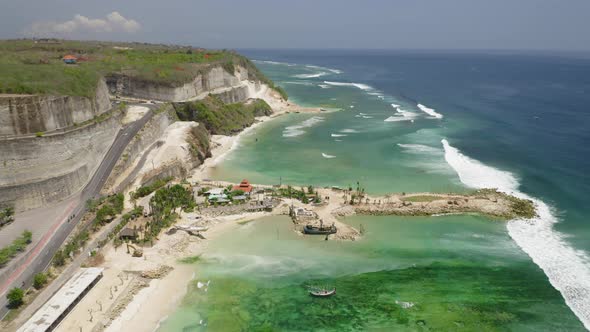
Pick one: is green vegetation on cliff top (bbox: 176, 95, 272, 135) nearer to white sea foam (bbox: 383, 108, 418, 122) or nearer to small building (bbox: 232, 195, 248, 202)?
small building (bbox: 232, 195, 248, 202)

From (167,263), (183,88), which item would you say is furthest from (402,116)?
(167,263)

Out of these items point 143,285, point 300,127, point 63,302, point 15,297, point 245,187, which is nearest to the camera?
point 15,297

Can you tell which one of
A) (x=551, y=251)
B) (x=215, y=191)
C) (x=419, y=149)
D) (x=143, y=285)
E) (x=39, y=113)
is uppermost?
(x=39, y=113)

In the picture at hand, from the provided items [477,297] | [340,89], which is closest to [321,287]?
[477,297]

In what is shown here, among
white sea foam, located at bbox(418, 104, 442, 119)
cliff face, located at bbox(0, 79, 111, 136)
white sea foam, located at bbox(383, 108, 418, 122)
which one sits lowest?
white sea foam, located at bbox(383, 108, 418, 122)

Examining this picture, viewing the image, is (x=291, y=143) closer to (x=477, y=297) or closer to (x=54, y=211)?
(x=54, y=211)

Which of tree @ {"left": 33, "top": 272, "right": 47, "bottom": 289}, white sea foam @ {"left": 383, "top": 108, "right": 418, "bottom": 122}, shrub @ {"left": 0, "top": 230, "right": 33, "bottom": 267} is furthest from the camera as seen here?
white sea foam @ {"left": 383, "top": 108, "right": 418, "bottom": 122}

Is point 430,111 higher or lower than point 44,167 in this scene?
lower

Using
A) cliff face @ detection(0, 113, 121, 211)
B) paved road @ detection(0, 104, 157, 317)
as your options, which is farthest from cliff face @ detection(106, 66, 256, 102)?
cliff face @ detection(0, 113, 121, 211)

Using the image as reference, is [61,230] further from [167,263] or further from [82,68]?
[82,68]
